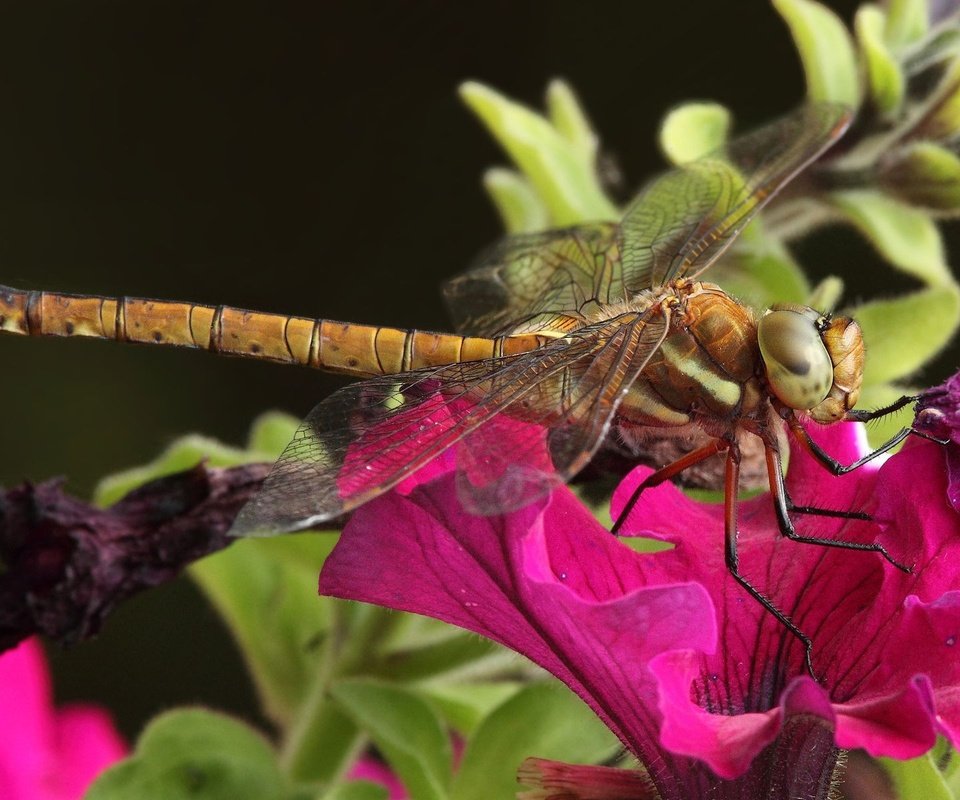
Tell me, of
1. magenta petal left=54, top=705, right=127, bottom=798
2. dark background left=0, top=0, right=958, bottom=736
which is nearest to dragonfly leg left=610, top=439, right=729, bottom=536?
magenta petal left=54, top=705, right=127, bottom=798

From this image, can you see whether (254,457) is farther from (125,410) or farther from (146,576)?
(125,410)

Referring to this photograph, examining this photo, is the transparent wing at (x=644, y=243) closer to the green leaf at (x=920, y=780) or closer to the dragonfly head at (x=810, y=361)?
the dragonfly head at (x=810, y=361)

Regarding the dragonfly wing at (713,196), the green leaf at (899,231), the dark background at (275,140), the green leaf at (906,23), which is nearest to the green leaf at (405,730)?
the dragonfly wing at (713,196)

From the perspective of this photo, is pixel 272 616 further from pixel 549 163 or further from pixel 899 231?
pixel 899 231

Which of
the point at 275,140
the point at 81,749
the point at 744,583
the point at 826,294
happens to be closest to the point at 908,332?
the point at 826,294

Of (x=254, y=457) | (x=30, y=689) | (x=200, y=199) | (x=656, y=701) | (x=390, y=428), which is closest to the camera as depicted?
(x=656, y=701)

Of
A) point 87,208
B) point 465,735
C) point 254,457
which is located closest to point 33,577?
point 254,457
